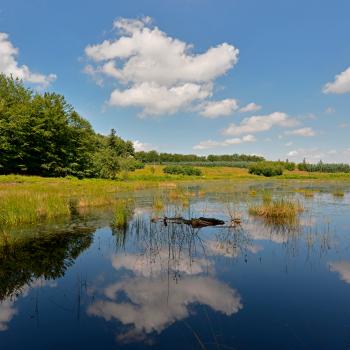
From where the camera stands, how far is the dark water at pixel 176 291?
562cm

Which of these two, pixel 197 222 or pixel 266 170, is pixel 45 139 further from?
pixel 266 170

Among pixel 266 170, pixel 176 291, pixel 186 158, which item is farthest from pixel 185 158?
pixel 176 291

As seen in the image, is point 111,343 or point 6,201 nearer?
point 111,343

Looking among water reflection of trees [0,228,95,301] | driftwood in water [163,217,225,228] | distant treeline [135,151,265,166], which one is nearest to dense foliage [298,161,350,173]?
distant treeline [135,151,265,166]

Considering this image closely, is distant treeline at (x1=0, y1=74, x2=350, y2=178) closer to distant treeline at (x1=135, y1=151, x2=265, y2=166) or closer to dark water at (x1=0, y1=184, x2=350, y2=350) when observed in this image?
dark water at (x1=0, y1=184, x2=350, y2=350)

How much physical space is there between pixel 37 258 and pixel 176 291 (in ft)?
17.2

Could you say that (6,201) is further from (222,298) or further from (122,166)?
(122,166)

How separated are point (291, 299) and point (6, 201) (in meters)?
15.6

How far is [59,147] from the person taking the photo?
5197cm

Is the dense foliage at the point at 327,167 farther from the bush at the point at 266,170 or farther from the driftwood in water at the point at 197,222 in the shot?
the driftwood in water at the point at 197,222

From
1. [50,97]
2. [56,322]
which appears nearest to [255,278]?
[56,322]

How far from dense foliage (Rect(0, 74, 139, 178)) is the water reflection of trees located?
1481 inches

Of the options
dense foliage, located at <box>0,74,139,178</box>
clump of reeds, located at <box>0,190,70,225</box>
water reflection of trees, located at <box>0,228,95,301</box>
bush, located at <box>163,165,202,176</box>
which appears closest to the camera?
water reflection of trees, located at <box>0,228,95,301</box>

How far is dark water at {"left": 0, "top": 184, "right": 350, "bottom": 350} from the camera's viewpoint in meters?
5.62
